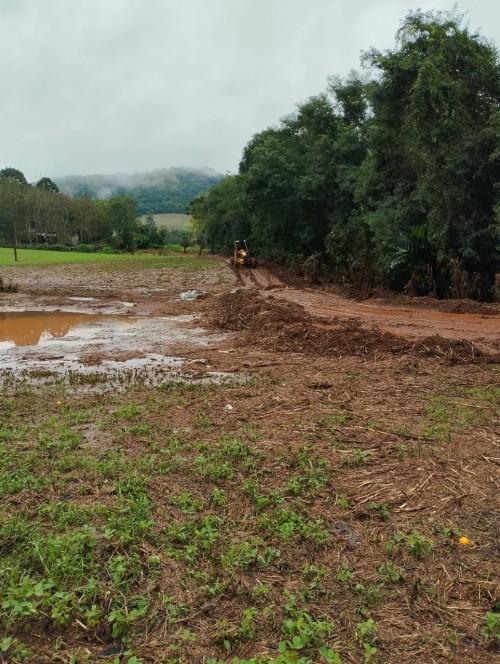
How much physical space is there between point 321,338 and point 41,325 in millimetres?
8610

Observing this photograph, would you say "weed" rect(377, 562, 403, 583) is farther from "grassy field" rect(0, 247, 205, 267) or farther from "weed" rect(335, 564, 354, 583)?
"grassy field" rect(0, 247, 205, 267)

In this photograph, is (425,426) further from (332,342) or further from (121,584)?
(332,342)

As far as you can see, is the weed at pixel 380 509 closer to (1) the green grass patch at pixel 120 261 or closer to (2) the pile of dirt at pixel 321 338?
(2) the pile of dirt at pixel 321 338

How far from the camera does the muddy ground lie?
118 inches

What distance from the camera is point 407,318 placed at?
1417cm

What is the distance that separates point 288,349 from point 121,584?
7879mm

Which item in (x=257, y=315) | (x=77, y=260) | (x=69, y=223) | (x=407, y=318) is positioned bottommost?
(x=407, y=318)

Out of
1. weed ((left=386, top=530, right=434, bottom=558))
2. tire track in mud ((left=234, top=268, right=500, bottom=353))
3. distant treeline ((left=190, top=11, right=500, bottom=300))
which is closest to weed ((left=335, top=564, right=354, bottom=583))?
weed ((left=386, top=530, right=434, bottom=558))

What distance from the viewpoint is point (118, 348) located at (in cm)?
1139

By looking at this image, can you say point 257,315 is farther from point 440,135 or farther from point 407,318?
point 440,135

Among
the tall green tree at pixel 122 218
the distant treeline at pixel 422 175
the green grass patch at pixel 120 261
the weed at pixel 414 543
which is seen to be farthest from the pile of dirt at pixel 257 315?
the tall green tree at pixel 122 218

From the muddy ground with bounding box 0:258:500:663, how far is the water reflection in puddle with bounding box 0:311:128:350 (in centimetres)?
62

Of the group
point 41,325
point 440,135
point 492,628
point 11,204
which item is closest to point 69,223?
point 11,204

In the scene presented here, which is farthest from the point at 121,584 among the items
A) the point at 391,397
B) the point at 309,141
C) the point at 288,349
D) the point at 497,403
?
the point at 309,141
